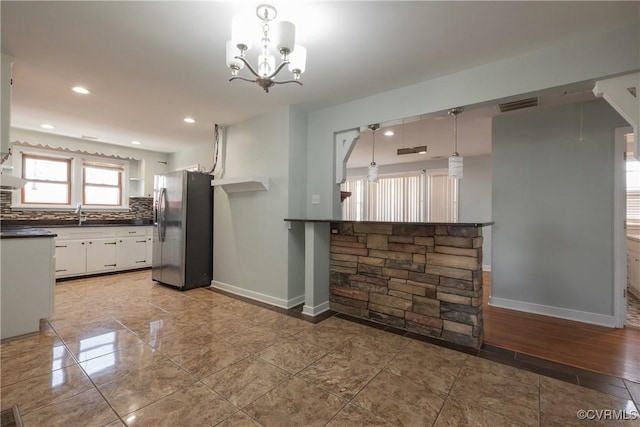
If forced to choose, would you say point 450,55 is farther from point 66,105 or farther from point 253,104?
point 66,105

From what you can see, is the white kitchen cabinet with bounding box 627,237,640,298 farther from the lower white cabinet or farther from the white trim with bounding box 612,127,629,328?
the lower white cabinet

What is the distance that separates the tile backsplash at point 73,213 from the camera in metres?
4.51

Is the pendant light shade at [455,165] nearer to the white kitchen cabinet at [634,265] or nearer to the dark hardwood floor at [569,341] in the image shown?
the dark hardwood floor at [569,341]

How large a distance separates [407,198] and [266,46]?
586 cm

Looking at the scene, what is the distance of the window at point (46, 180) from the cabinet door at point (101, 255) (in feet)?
3.52

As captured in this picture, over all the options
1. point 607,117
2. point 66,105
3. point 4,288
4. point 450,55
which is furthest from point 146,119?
point 607,117

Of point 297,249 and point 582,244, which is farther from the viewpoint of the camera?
point 297,249

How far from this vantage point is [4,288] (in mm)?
2488

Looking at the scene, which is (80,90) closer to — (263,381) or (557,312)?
(263,381)

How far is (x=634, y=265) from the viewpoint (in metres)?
4.05

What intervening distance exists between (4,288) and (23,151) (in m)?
3.50

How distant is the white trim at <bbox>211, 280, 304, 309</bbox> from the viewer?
3.45 metres

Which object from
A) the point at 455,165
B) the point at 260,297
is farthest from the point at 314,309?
the point at 455,165

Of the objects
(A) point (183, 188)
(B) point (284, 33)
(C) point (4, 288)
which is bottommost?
(C) point (4, 288)
